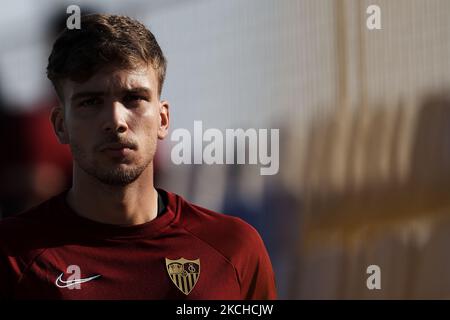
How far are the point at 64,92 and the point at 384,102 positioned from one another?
159cm

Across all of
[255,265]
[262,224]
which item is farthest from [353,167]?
[255,265]

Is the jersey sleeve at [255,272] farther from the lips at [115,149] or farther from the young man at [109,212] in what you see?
the lips at [115,149]

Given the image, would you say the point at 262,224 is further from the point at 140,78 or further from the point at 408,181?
the point at 140,78

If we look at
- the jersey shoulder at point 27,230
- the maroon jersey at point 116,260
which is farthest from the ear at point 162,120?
the jersey shoulder at point 27,230

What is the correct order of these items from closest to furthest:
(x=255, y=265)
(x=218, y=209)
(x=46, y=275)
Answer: (x=46, y=275), (x=255, y=265), (x=218, y=209)

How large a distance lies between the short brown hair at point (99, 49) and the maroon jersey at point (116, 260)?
0.46 meters

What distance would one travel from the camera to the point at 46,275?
7.35 ft

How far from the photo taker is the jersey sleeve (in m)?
2.46

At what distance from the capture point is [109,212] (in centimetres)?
236

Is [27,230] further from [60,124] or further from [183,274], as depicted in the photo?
[183,274]

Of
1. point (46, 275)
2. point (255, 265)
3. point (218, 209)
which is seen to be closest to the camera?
point (46, 275)

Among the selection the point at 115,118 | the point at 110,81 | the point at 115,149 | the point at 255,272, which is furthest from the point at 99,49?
the point at 255,272

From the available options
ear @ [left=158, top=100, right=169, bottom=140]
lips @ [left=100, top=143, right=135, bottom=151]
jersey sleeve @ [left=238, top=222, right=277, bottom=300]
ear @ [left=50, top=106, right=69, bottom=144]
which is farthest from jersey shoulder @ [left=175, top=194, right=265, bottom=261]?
ear @ [left=50, top=106, right=69, bottom=144]

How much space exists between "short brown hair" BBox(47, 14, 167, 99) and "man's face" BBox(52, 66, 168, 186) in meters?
0.03
